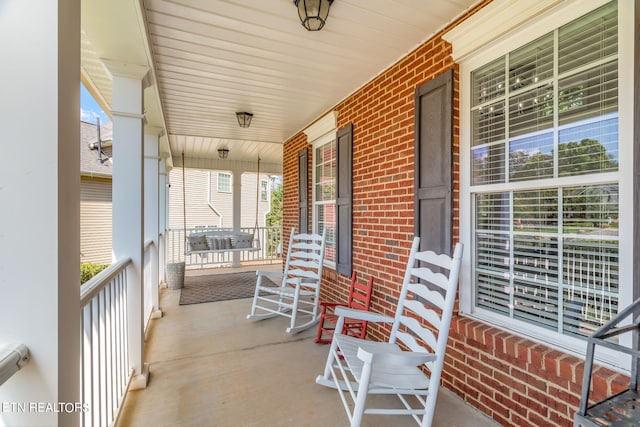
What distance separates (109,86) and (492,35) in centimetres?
327

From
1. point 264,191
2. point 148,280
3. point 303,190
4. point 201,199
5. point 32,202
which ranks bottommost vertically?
point 148,280

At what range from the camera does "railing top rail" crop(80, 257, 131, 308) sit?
1.31m

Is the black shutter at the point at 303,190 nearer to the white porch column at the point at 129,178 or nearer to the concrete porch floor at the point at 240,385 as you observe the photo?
the concrete porch floor at the point at 240,385

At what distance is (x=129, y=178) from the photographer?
217 centimetres

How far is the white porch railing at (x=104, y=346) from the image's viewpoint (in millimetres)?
1358

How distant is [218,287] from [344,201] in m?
2.95

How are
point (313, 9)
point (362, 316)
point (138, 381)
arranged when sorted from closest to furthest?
point (313, 9) → point (362, 316) → point (138, 381)

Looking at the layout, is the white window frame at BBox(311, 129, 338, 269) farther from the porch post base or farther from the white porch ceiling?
the porch post base

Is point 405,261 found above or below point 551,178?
below

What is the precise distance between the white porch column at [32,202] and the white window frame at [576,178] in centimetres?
211

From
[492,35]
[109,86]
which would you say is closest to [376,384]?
[492,35]

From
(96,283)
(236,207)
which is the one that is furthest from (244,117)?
(236,207)

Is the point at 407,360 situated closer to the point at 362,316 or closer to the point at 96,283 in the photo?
the point at 362,316

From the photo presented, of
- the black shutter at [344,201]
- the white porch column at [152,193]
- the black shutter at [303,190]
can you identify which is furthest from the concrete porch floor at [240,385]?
the black shutter at [303,190]
